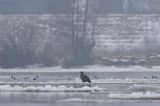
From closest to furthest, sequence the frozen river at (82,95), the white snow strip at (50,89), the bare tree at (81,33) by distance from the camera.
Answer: the frozen river at (82,95) < the white snow strip at (50,89) < the bare tree at (81,33)

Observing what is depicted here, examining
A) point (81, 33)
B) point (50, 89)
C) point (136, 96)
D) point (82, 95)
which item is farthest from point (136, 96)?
point (81, 33)

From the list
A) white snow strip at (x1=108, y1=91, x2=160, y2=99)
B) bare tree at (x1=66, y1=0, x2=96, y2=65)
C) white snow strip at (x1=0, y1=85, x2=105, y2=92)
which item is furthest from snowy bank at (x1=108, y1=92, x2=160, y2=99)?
bare tree at (x1=66, y1=0, x2=96, y2=65)

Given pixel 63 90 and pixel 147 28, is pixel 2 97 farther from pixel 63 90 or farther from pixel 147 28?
pixel 147 28

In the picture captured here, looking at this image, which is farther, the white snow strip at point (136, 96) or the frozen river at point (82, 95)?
the white snow strip at point (136, 96)

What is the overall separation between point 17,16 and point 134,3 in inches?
599

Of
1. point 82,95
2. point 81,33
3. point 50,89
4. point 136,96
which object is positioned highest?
point 136,96

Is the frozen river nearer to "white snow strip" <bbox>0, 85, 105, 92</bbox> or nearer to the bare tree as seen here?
"white snow strip" <bbox>0, 85, 105, 92</bbox>

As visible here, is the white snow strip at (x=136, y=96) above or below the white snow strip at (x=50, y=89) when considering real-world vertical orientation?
above

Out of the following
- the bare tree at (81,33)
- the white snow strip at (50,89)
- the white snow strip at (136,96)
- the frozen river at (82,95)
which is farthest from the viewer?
the bare tree at (81,33)

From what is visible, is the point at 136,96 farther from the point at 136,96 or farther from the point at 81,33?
the point at 81,33

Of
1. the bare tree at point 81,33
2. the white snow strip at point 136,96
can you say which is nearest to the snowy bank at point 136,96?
the white snow strip at point 136,96

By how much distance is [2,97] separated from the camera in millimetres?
26562

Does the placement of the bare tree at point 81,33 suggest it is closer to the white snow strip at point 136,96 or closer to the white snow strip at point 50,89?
the white snow strip at point 50,89

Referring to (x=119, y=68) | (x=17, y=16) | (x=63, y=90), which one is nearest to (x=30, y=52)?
(x=119, y=68)
